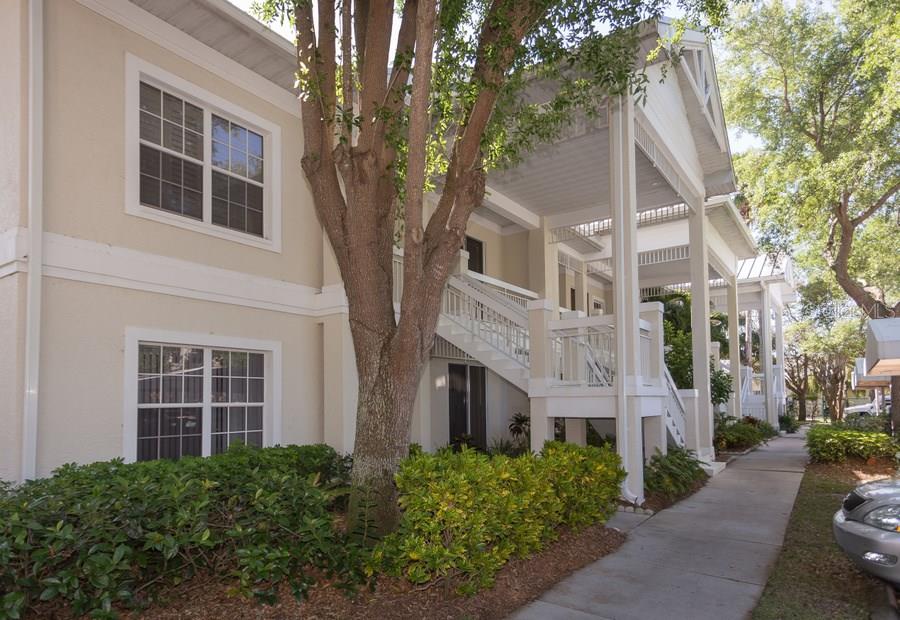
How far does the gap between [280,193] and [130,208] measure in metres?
2.28

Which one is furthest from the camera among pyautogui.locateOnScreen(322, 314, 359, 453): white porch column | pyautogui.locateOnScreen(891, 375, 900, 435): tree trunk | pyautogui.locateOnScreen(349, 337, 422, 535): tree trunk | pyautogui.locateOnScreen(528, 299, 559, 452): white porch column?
pyautogui.locateOnScreen(891, 375, 900, 435): tree trunk

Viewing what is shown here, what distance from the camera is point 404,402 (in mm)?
5660

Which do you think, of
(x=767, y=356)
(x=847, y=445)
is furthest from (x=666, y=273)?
(x=847, y=445)

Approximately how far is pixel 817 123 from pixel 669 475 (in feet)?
33.7

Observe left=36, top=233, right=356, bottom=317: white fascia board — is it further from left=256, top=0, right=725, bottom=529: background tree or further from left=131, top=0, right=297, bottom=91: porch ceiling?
left=131, top=0, right=297, bottom=91: porch ceiling

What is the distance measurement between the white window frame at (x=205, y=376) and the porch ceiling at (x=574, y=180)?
208 inches

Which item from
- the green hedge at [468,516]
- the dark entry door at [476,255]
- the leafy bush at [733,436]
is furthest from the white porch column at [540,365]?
the leafy bush at [733,436]

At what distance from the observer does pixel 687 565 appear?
630cm

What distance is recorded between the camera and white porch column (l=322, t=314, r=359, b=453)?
8.80 meters

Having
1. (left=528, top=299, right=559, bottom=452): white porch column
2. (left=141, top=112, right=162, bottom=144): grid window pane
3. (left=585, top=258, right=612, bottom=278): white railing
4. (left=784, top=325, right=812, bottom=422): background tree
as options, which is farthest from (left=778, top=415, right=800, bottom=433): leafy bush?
(left=141, top=112, right=162, bottom=144): grid window pane

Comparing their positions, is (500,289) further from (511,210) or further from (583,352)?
(583,352)

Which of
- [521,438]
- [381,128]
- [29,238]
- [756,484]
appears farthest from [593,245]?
[29,238]

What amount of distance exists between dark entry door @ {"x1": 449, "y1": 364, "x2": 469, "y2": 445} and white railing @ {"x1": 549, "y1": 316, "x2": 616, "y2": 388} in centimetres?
359

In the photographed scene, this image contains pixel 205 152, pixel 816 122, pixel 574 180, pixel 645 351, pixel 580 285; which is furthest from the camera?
→ pixel 580 285
